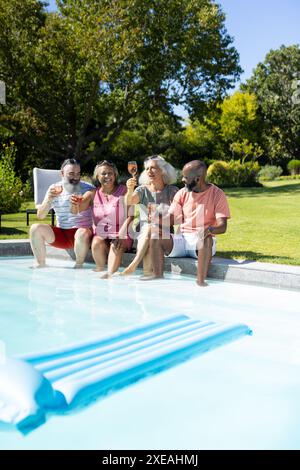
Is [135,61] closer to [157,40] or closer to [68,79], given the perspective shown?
[157,40]

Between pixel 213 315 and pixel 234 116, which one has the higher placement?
pixel 234 116

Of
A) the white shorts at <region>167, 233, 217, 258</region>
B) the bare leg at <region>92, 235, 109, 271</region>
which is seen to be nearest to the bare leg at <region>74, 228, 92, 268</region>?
the bare leg at <region>92, 235, 109, 271</region>

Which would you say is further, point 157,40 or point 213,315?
point 157,40

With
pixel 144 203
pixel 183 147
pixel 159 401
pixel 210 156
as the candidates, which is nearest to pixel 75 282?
pixel 144 203

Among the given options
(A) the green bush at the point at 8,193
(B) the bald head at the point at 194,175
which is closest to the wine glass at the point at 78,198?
(B) the bald head at the point at 194,175

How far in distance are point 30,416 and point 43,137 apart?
26857 millimetres

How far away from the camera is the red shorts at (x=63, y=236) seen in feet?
24.7

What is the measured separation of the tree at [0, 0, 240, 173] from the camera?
23.4m

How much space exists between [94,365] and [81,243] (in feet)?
13.0

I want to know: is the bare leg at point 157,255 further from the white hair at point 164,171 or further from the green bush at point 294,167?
Answer: the green bush at point 294,167

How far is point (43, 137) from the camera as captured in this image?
2858 centimetres

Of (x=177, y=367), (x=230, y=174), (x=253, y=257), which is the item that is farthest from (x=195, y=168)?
(x=230, y=174)

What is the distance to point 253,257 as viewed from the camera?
7594 millimetres

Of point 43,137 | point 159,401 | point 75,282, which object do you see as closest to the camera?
point 159,401
